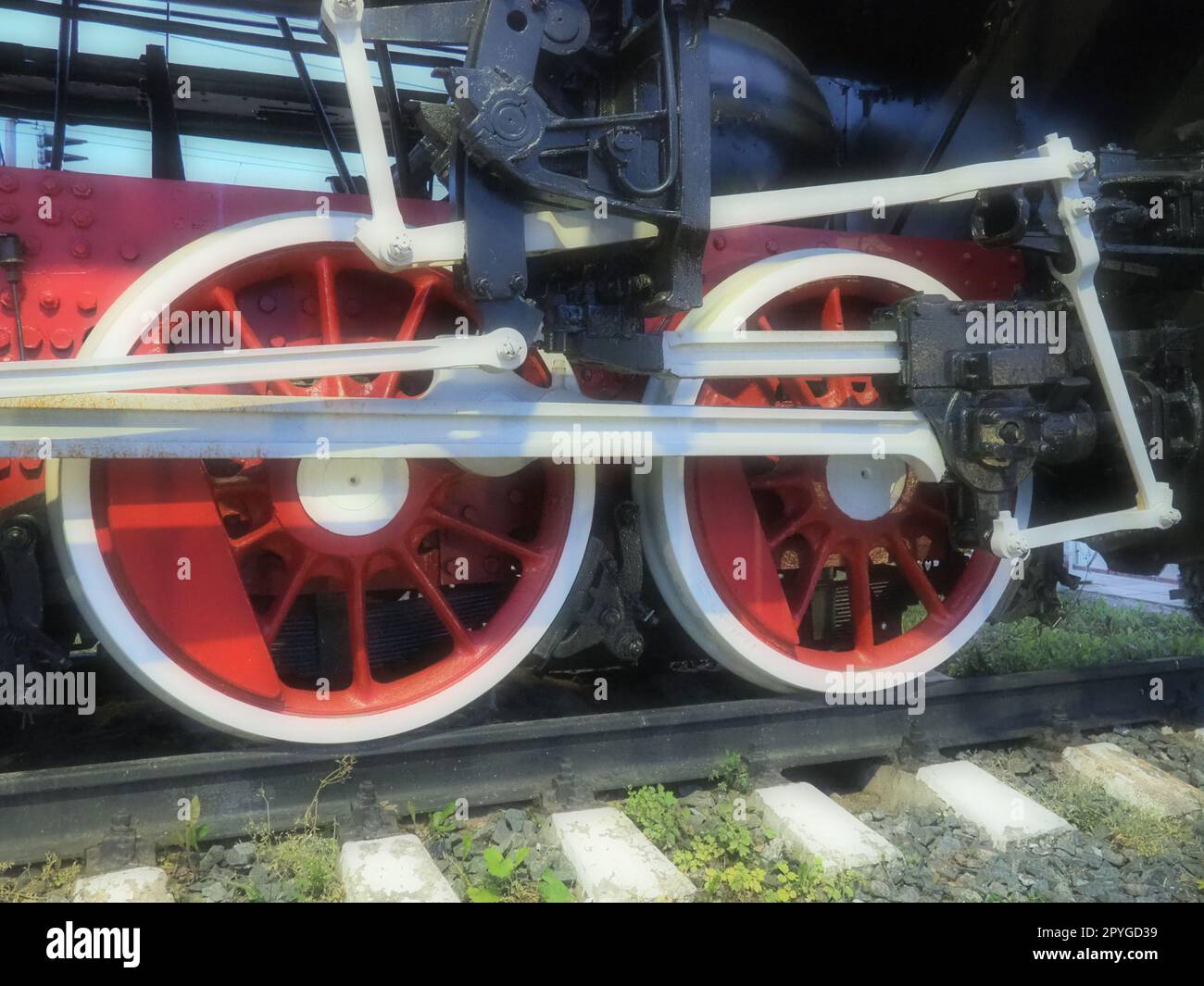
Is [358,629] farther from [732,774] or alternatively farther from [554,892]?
[732,774]

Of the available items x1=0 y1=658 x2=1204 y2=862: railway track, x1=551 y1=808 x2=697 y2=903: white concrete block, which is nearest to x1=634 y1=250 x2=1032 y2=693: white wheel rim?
x1=0 y1=658 x2=1204 y2=862: railway track

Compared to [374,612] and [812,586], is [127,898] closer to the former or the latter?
[374,612]

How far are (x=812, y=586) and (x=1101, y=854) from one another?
89 cm

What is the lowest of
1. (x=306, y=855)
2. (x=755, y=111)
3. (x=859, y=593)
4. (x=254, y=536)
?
(x=306, y=855)

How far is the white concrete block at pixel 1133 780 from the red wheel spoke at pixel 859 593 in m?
0.63

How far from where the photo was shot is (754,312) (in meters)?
2.37

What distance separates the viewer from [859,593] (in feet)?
8.40

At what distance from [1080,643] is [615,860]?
8.27 ft

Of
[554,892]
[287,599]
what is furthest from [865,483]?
[287,599]

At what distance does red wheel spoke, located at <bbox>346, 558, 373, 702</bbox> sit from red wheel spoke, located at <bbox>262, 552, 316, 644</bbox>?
3.7 inches

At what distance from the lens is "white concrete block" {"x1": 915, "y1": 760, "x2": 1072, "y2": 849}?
2.08 m

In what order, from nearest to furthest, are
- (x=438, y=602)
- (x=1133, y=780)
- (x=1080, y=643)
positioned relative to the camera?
1. (x=438, y=602)
2. (x=1133, y=780)
3. (x=1080, y=643)

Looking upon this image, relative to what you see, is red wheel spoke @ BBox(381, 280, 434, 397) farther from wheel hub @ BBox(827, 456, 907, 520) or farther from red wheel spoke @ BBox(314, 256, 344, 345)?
wheel hub @ BBox(827, 456, 907, 520)

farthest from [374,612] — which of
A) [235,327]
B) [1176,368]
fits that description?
[1176,368]
